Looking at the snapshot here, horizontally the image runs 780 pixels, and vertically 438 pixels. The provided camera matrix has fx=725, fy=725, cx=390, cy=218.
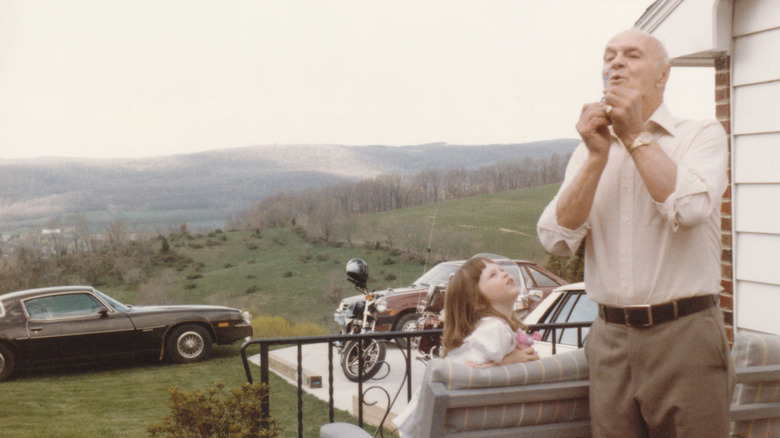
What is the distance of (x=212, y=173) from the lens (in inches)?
1122

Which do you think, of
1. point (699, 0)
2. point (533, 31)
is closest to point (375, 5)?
point (533, 31)

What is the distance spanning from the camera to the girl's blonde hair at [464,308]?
6.63ft

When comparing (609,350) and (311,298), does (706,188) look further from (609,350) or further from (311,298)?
(311,298)

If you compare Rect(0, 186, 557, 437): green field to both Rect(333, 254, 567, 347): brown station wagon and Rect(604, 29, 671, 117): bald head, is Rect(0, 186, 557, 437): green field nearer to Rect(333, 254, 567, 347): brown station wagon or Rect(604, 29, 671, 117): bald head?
Rect(333, 254, 567, 347): brown station wagon

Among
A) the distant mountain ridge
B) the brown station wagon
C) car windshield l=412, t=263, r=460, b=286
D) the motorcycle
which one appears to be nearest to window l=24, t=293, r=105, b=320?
the brown station wagon

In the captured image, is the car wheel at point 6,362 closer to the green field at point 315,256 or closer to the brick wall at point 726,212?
the green field at point 315,256

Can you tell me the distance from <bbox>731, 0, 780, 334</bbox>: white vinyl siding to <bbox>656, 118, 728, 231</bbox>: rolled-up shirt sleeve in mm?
1475

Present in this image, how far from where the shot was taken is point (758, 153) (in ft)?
9.21

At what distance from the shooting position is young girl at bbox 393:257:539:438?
1919 mm

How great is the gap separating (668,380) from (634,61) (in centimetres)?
65

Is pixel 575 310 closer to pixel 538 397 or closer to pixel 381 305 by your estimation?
pixel 381 305

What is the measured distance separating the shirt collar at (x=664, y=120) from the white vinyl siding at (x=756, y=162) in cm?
146

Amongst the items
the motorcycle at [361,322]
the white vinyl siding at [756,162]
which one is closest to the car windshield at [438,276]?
the motorcycle at [361,322]

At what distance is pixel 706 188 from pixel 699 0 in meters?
1.85
